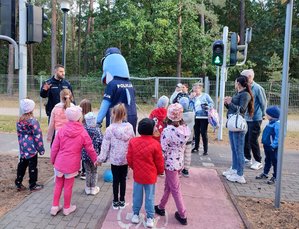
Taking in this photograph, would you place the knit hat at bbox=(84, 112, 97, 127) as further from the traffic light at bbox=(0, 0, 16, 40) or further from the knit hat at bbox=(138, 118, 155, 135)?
the traffic light at bbox=(0, 0, 16, 40)

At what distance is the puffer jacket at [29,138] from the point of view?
5348mm

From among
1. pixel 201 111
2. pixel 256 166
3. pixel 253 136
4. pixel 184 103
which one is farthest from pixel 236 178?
pixel 201 111

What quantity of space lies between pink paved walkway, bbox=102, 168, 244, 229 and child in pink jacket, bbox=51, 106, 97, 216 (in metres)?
0.69

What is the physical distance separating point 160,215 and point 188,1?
80.5 feet

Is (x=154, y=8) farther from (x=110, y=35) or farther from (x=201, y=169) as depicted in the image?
(x=201, y=169)

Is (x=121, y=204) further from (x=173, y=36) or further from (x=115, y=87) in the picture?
(x=173, y=36)

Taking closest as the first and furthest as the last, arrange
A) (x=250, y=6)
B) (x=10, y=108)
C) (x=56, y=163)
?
(x=56, y=163) < (x=10, y=108) < (x=250, y=6)

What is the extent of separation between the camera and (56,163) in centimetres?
461

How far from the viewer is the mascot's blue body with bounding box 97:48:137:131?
593 cm

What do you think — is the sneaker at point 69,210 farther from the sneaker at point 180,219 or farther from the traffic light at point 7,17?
the traffic light at point 7,17

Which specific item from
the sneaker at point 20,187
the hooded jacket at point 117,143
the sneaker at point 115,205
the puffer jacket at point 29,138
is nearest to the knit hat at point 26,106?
the puffer jacket at point 29,138

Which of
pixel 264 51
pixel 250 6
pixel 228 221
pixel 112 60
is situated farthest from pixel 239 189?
pixel 250 6

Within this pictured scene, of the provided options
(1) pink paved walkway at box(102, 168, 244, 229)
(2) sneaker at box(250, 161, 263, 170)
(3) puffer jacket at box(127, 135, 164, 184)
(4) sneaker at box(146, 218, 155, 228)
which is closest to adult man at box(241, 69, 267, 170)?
(2) sneaker at box(250, 161, 263, 170)

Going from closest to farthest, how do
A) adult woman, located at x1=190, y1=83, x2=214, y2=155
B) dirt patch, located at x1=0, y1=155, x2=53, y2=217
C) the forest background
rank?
1. dirt patch, located at x1=0, y1=155, x2=53, y2=217
2. adult woman, located at x1=190, y1=83, x2=214, y2=155
3. the forest background
